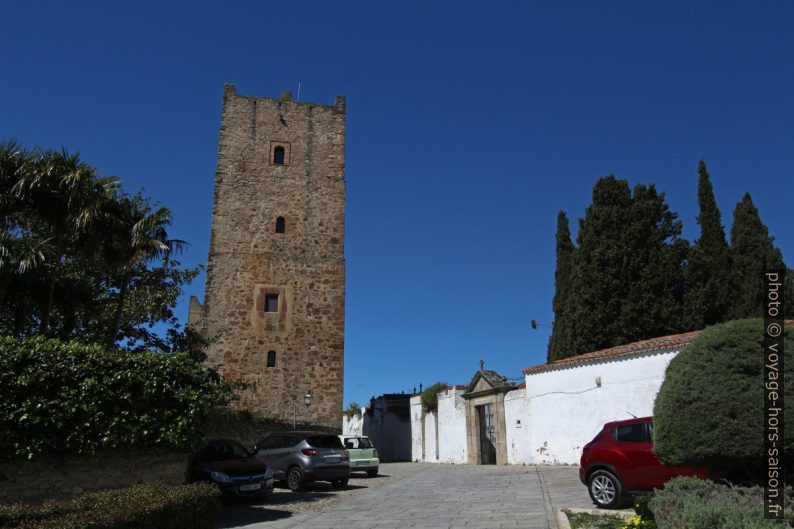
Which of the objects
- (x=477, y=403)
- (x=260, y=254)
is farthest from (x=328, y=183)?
(x=477, y=403)

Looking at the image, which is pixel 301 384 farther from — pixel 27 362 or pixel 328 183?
pixel 27 362

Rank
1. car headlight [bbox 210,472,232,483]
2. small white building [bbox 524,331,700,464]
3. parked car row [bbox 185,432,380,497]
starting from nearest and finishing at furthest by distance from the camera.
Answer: car headlight [bbox 210,472,232,483], parked car row [bbox 185,432,380,497], small white building [bbox 524,331,700,464]

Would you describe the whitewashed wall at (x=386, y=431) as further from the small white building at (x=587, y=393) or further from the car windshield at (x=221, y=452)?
the car windshield at (x=221, y=452)

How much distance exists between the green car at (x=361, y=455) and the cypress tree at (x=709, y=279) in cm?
1324

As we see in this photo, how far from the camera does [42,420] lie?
9.39 meters

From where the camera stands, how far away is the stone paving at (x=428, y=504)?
881 centimetres

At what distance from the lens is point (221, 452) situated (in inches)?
500

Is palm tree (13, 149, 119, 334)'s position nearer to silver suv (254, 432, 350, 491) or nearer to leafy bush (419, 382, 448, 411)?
silver suv (254, 432, 350, 491)

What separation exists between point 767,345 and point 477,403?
17143 millimetres

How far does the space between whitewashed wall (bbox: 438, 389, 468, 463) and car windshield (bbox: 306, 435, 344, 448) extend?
9293mm

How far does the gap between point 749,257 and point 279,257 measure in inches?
736

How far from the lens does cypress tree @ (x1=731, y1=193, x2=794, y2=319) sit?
2389 centimetres

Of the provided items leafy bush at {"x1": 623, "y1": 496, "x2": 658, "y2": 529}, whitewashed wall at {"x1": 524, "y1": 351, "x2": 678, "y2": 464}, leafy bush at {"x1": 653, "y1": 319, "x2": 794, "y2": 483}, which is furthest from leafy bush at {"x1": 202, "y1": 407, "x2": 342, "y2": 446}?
leafy bush at {"x1": 653, "y1": 319, "x2": 794, "y2": 483}

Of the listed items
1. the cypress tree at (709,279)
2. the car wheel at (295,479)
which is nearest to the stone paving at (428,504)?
the car wheel at (295,479)
